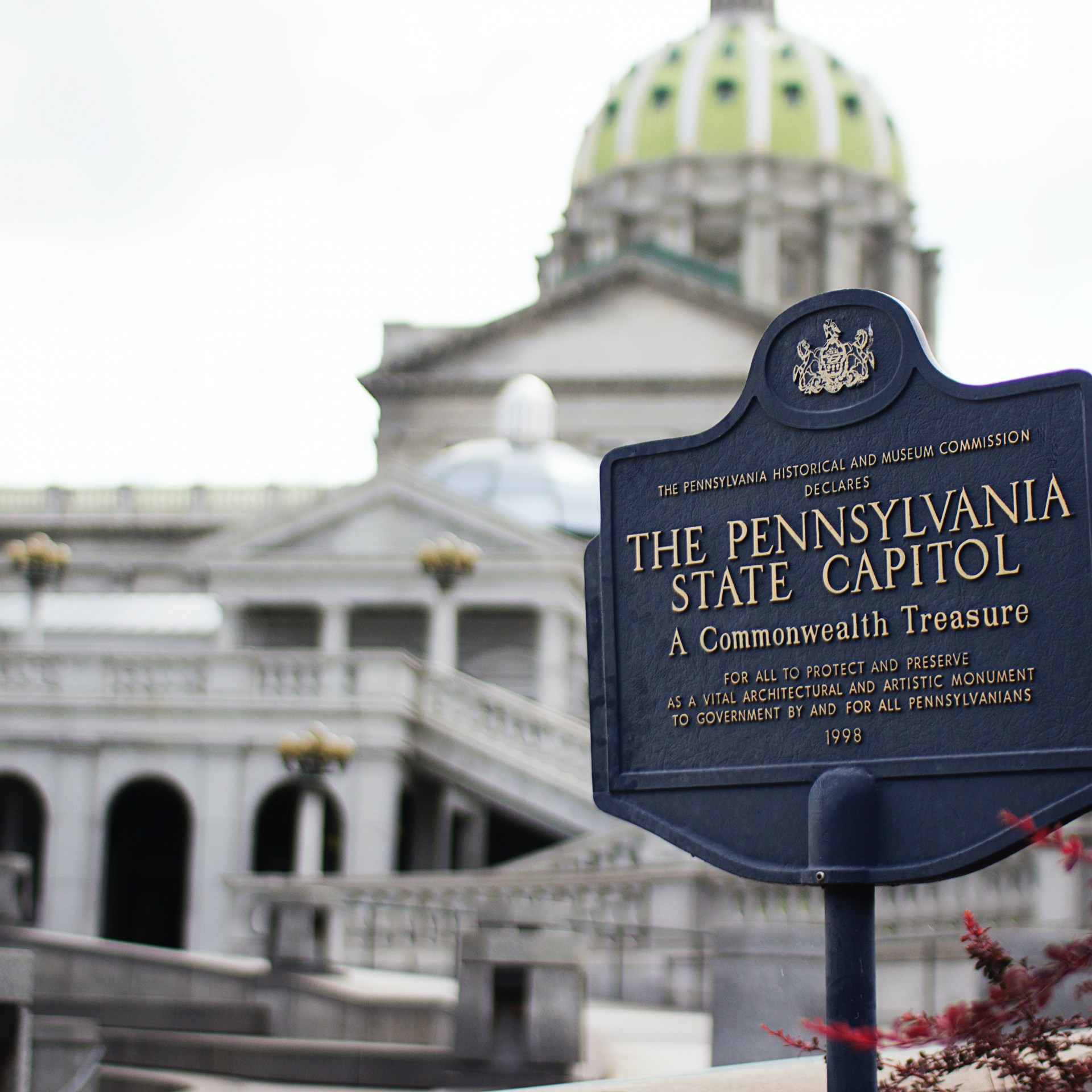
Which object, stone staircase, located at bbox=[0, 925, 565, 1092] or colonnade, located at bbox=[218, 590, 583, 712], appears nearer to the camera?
stone staircase, located at bbox=[0, 925, 565, 1092]

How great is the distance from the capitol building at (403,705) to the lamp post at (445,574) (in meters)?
0.08

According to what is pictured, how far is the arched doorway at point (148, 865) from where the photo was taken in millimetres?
34844

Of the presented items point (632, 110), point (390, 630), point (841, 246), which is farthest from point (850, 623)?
point (632, 110)

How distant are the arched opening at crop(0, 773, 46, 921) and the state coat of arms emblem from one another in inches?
962

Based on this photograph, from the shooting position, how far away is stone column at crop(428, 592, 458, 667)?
35844 millimetres

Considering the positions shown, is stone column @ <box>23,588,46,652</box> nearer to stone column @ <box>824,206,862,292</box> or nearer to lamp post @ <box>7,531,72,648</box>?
lamp post @ <box>7,531,72,648</box>

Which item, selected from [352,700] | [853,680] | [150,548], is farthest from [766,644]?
[150,548]

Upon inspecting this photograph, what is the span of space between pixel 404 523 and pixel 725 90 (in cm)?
7843

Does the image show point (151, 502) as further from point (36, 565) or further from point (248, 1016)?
point (248, 1016)

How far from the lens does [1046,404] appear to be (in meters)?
6.66

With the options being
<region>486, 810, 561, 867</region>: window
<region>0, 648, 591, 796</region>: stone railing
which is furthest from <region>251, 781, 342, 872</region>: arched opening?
<region>486, 810, 561, 867</region>: window

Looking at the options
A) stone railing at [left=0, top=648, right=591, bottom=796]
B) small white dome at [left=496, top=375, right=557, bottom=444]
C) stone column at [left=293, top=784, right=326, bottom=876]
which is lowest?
stone column at [left=293, top=784, right=326, bottom=876]

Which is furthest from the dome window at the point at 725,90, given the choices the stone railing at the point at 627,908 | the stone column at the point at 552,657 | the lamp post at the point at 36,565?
the stone railing at the point at 627,908

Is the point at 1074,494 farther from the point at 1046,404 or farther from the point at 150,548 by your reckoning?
the point at 150,548
